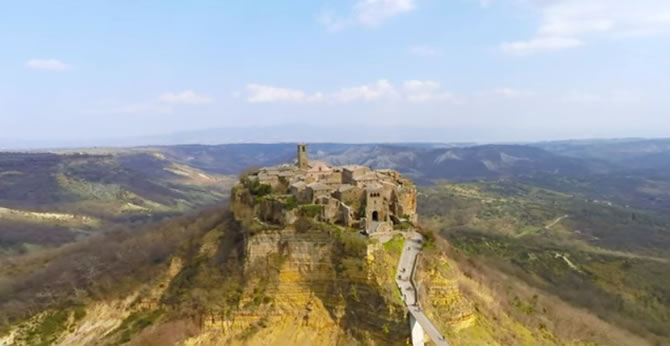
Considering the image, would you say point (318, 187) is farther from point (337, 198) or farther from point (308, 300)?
point (308, 300)

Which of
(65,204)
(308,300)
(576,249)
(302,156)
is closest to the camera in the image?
(308,300)

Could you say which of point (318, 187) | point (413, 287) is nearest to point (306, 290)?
point (413, 287)

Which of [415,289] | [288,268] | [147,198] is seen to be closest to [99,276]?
[288,268]

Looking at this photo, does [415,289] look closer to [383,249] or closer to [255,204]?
[383,249]

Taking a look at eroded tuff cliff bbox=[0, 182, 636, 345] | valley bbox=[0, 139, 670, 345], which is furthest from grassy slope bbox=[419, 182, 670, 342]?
eroded tuff cliff bbox=[0, 182, 636, 345]

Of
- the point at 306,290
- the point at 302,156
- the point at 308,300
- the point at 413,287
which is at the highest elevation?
the point at 302,156

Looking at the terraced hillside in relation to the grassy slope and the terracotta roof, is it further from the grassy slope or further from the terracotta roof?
the grassy slope
